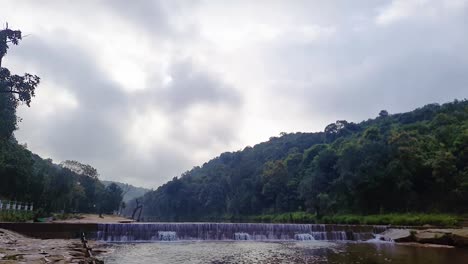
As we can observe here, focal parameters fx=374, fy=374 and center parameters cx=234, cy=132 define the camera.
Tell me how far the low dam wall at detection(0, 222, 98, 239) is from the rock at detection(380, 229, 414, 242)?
1891 centimetres

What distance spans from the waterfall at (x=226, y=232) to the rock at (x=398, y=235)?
1.33 metres

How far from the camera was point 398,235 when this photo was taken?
79.2 feet

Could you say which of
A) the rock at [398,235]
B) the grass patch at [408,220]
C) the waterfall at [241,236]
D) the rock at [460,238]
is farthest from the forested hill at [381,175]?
the waterfall at [241,236]

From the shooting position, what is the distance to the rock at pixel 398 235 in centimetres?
2320

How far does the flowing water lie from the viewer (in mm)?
15672

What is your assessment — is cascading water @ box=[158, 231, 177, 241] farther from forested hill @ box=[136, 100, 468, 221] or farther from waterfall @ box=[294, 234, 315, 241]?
forested hill @ box=[136, 100, 468, 221]

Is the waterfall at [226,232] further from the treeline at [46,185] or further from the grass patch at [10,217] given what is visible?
the treeline at [46,185]

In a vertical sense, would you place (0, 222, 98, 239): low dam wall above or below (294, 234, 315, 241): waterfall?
above

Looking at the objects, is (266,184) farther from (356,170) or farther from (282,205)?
(356,170)

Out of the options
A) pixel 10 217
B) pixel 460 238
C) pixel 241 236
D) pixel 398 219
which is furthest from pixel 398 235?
pixel 10 217

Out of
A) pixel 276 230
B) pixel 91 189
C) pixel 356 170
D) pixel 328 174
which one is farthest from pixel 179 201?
pixel 276 230

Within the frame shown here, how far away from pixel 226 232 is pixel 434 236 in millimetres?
12908

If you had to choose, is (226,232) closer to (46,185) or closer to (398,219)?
(398,219)

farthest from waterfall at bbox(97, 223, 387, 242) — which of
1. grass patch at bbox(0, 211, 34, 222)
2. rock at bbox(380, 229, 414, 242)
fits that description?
grass patch at bbox(0, 211, 34, 222)
